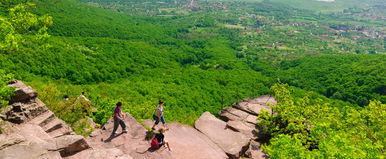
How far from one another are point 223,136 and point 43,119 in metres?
13.8

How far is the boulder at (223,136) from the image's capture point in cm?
1832

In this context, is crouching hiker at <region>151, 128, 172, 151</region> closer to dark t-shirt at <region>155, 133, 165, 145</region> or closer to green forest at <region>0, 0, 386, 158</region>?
dark t-shirt at <region>155, 133, 165, 145</region>

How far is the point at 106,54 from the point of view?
96812 millimetres

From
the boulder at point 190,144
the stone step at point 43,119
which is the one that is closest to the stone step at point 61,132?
the stone step at point 43,119

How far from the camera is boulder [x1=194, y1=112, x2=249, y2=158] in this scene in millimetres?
18323

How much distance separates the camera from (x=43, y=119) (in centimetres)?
1653

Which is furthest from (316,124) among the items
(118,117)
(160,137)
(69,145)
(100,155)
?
(69,145)

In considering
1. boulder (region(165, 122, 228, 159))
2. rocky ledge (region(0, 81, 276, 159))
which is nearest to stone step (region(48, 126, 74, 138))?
rocky ledge (region(0, 81, 276, 159))

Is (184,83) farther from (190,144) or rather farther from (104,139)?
(104,139)

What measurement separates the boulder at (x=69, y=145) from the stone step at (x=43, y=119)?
3827 mm

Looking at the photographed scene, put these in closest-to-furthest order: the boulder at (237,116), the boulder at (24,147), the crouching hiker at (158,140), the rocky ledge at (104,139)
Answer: the boulder at (24,147) → the rocky ledge at (104,139) → the crouching hiker at (158,140) → the boulder at (237,116)

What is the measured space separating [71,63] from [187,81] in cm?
4225

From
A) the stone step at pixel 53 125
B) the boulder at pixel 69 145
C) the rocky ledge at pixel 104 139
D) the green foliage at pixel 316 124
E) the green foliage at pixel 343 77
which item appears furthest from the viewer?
the green foliage at pixel 343 77

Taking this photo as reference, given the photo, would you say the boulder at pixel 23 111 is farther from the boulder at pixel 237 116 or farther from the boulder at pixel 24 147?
the boulder at pixel 237 116
